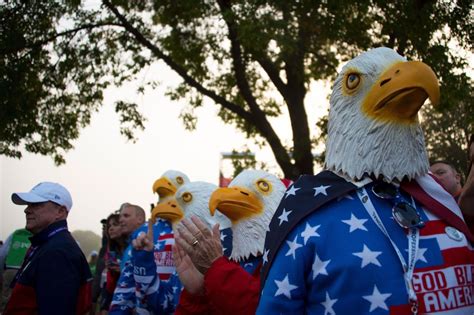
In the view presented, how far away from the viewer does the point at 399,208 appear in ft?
6.92

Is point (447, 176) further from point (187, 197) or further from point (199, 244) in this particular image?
point (199, 244)

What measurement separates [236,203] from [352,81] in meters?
1.71

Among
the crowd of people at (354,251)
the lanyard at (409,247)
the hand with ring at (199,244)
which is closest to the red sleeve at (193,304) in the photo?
the crowd of people at (354,251)

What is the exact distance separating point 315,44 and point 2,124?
701 centimetres

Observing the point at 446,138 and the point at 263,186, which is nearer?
the point at 263,186

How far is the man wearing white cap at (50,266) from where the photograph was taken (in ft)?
13.4

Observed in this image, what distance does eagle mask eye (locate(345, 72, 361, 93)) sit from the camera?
230 centimetres

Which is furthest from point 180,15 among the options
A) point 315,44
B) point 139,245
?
point 139,245

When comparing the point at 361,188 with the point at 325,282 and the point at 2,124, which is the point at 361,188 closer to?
the point at 325,282

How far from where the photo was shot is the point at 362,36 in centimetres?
1158

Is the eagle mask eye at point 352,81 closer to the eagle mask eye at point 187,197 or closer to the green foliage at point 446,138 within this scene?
the eagle mask eye at point 187,197

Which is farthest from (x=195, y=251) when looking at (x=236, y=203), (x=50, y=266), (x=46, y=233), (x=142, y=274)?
(x=142, y=274)

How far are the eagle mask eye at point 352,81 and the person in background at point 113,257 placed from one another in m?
5.55

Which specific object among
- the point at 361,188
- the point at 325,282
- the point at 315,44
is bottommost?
the point at 325,282
